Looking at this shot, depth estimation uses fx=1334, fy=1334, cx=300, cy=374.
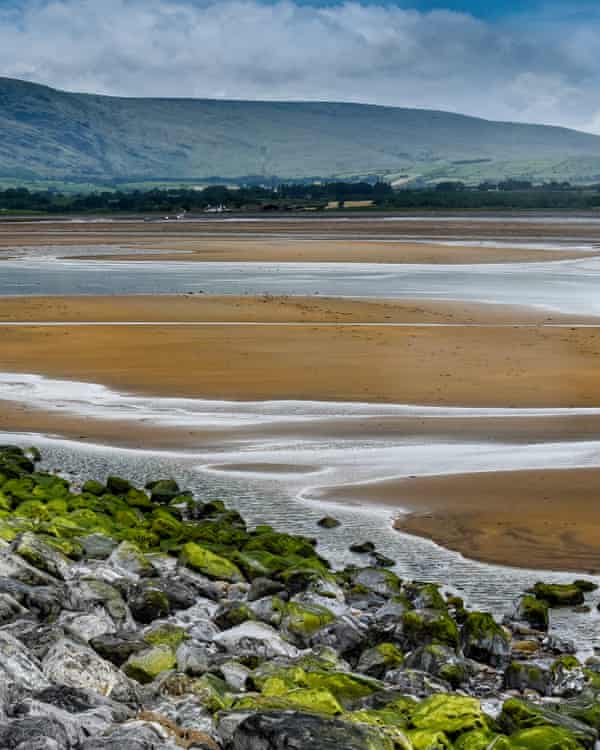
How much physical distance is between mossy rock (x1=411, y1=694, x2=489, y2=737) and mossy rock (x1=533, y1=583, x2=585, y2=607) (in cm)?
305

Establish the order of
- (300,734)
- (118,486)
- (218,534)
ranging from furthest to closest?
(118,486)
(218,534)
(300,734)

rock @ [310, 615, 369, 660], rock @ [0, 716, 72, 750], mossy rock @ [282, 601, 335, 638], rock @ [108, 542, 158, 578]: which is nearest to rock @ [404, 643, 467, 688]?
rock @ [310, 615, 369, 660]

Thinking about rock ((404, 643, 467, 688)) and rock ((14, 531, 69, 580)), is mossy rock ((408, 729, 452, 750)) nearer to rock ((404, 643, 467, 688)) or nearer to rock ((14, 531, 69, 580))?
rock ((404, 643, 467, 688))

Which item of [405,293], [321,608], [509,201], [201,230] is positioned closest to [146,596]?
[321,608]

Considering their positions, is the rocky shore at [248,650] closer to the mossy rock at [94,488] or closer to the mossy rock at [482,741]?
the mossy rock at [482,741]

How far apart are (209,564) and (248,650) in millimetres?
2103

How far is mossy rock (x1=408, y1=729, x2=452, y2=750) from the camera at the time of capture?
703 cm

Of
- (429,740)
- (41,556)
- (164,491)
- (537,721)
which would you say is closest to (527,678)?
(537,721)

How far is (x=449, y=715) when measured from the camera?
24.2 feet

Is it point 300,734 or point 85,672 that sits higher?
point 300,734

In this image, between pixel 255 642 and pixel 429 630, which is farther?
pixel 429 630

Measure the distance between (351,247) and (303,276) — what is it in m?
16.8

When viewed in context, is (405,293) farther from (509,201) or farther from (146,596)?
(509,201)

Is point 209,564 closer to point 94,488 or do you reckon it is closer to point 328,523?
point 328,523
